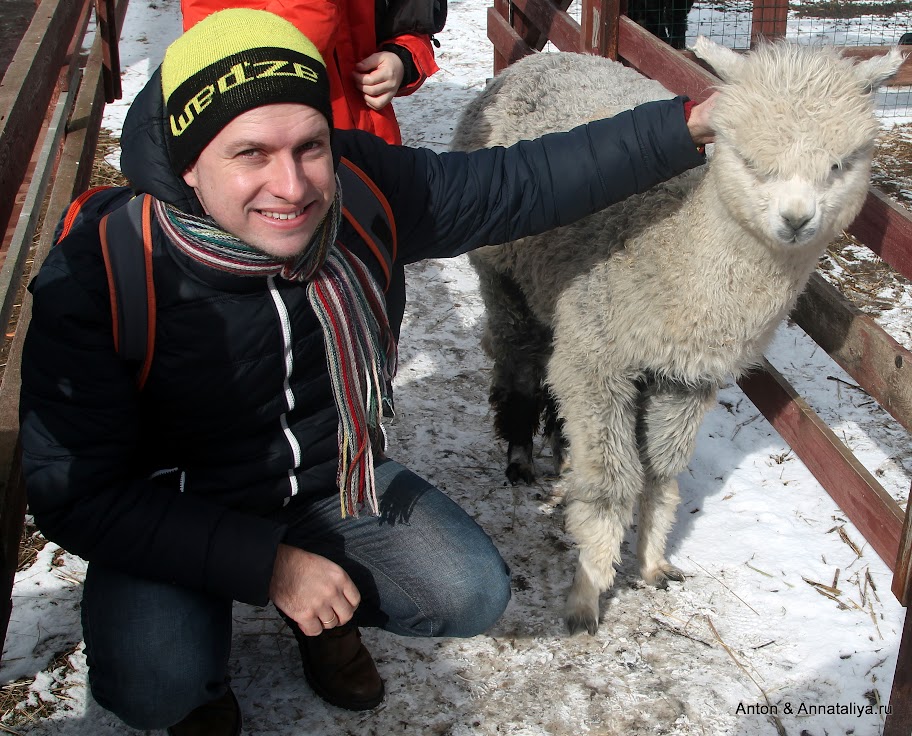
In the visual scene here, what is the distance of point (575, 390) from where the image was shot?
2.59 metres

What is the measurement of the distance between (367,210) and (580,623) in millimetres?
1400

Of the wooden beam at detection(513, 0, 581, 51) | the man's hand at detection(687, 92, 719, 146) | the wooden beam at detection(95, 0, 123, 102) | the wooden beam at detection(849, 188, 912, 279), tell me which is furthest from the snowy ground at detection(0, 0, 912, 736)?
the wooden beam at detection(95, 0, 123, 102)

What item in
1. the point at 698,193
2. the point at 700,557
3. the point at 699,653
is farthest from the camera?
the point at 700,557

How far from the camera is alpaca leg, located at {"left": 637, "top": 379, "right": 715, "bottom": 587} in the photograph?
2.63m

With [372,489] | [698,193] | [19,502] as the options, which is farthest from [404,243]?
[19,502]

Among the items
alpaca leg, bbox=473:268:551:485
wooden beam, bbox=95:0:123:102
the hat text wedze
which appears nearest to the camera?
the hat text wedze

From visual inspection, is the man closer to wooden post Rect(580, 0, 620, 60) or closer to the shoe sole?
the shoe sole

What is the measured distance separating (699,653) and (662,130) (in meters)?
1.49

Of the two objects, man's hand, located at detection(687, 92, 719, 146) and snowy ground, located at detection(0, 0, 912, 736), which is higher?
man's hand, located at detection(687, 92, 719, 146)

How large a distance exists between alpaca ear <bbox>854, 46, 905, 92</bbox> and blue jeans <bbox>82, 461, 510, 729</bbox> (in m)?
1.48

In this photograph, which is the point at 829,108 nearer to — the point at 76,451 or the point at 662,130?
the point at 662,130

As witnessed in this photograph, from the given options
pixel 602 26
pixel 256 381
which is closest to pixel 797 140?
pixel 256 381

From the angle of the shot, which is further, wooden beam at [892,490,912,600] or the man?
wooden beam at [892,490,912,600]

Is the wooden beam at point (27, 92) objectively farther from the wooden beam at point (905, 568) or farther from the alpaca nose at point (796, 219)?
the wooden beam at point (905, 568)
